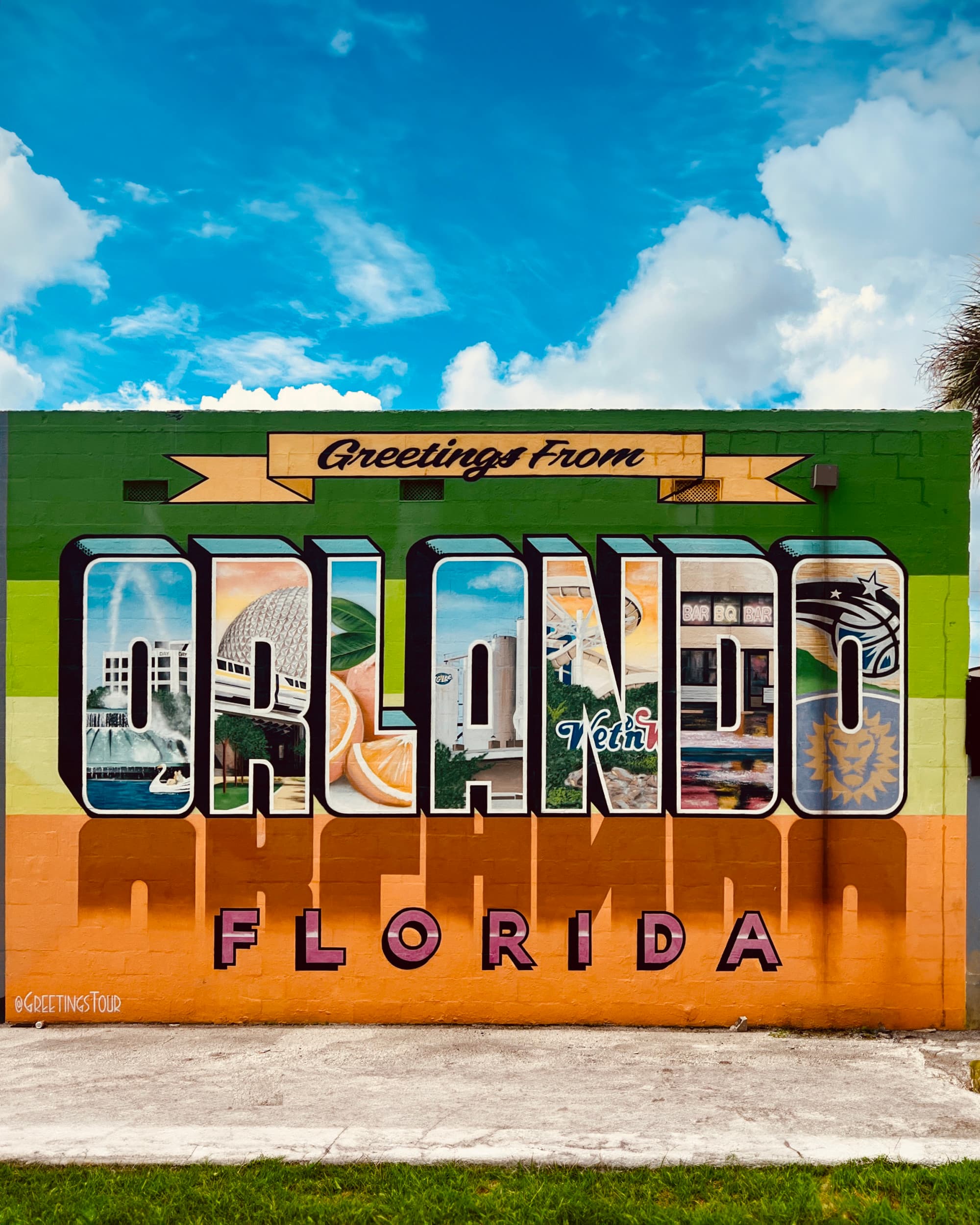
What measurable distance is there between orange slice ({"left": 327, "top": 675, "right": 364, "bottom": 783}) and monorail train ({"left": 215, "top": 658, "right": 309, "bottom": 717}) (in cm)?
26

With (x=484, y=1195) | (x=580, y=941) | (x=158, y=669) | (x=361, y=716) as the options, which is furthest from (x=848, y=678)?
(x=158, y=669)

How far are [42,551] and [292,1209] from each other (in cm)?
555

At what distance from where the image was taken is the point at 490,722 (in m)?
7.21

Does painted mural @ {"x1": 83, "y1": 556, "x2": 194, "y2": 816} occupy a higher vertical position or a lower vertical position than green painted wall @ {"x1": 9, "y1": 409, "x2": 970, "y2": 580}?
lower

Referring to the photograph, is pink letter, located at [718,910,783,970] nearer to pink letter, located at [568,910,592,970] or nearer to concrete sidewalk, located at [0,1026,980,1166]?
concrete sidewalk, located at [0,1026,980,1166]

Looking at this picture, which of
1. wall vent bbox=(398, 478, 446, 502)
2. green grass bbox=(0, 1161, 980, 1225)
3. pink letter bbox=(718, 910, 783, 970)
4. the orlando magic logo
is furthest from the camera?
wall vent bbox=(398, 478, 446, 502)

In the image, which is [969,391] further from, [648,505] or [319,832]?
[319,832]

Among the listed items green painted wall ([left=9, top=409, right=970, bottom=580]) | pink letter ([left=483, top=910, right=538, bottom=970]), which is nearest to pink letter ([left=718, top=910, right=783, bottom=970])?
pink letter ([left=483, top=910, right=538, bottom=970])

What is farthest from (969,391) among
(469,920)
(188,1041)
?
(188,1041)

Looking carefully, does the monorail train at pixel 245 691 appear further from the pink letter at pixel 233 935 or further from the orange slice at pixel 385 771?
the pink letter at pixel 233 935

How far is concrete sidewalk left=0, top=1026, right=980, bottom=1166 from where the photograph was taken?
196 inches

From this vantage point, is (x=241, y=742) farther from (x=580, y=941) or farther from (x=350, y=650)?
(x=580, y=941)

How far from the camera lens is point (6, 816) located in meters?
7.21

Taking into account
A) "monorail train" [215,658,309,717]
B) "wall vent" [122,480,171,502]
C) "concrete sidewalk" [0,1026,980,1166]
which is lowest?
"concrete sidewalk" [0,1026,980,1166]
